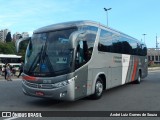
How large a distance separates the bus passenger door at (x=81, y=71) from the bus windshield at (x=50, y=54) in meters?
0.46

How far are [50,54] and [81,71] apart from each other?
4.43 ft

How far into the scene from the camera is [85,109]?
1036cm

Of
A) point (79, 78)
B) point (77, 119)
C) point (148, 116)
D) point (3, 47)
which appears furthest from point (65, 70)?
point (3, 47)

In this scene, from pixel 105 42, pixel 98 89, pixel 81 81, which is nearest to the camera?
pixel 81 81

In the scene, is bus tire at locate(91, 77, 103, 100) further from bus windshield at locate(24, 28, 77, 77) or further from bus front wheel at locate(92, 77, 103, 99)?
bus windshield at locate(24, 28, 77, 77)

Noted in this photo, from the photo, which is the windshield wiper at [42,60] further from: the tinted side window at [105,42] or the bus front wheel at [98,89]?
the tinted side window at [105,42]

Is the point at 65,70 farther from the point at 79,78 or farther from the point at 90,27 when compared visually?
the point at 90,27

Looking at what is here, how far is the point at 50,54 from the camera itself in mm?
10695

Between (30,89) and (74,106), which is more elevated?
(30,89)

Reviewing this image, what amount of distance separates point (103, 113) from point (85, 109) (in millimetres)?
960

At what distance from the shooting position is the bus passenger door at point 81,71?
419 inches

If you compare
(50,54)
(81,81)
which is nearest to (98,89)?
(81,81)

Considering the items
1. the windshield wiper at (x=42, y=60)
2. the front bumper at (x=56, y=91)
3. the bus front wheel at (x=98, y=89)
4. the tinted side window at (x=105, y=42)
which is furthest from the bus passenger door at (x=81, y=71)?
the tinted side window at (x=105, y=42)

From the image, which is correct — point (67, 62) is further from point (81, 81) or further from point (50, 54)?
point (81, 81)
